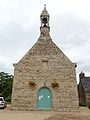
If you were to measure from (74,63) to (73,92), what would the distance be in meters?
2.89

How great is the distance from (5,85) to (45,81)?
26.9 m

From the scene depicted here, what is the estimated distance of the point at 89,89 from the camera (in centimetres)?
3266

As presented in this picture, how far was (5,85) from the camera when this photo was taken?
4428 cm

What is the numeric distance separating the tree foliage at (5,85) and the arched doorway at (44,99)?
68.7ft

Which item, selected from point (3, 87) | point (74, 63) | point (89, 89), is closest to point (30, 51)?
point (74, 63)

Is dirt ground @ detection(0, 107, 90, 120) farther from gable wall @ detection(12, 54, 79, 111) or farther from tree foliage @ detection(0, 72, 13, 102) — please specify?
tree foliage @ detection(0, 72, 13, 102)

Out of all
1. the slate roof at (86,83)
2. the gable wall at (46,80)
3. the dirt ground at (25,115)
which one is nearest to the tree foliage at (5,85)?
the slate roof at (86,83)

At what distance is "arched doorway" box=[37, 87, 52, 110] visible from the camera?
18.7 metres

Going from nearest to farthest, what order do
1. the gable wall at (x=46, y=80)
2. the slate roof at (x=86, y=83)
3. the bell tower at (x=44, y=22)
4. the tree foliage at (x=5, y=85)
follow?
the gable wall at (x=46, y=80) < the bell tower at (x=44, y=22) < the slate roof at (x=86, y=83) < the tree foliage at (x=5, y=85)

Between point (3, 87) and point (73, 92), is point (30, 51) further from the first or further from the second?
point (3, 87)

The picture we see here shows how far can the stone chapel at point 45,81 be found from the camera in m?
18.6

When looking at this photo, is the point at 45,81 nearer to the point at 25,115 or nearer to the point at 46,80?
the point at 46,80

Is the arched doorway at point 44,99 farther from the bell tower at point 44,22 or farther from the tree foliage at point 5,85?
the tree foliage at point 5,85

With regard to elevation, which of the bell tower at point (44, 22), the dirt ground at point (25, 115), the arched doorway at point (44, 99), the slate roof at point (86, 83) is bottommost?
the dirt ground at point (25, 115)
